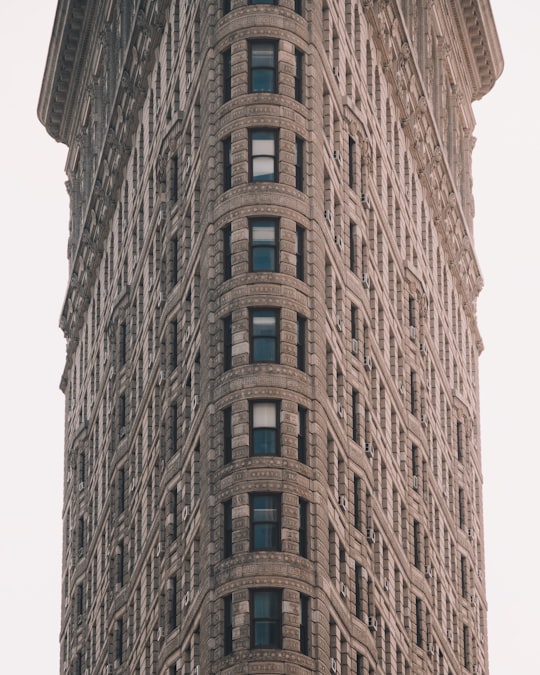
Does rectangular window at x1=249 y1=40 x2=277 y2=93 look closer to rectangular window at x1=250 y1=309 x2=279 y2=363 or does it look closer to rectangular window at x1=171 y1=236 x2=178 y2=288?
rectangular window at x1=250 y1=309 x2=279 y2=363

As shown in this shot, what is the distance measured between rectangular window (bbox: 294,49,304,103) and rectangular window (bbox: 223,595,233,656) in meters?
23.3

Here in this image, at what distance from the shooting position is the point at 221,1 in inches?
4801

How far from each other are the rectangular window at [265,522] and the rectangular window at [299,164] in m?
14.7

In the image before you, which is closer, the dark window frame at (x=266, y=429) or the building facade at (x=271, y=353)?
the dark window frame at (x=266, y=429)

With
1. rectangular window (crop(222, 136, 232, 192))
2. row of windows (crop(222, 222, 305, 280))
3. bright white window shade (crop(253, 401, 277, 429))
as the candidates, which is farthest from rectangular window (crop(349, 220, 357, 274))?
bright white window shade (crop(253, 401, 277, 429))

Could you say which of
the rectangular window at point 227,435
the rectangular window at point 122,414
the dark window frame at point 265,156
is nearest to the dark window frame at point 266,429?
the rectangular window at point 227,435

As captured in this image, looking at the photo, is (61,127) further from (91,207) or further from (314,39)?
(314,39)

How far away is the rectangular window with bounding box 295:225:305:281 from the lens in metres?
116

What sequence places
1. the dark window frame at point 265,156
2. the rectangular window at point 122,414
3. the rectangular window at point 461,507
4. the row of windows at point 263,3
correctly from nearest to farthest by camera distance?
the dark window frame at point 265,156, the row of windows at point 263,3, the rectangular window at point 122,414, the rectangular window at point 461,507

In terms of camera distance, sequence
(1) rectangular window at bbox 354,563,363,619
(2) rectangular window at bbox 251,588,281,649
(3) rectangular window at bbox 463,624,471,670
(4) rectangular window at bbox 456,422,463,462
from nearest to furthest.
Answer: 1. (2) rectangular window at bbox 251,588,281,649
2. (1) rectangular window at bbox 354,563,363,619
3. (3) rectangular window at bbox 463,624,471,670
4. (4) rectangular window at bbox 456,422,463,462

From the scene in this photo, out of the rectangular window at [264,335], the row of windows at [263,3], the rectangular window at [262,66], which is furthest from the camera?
the row of windows at [263,3]

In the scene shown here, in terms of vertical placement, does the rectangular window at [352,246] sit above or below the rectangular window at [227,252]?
above

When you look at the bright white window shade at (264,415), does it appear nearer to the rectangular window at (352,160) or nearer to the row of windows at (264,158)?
the row of windows at (264,158)

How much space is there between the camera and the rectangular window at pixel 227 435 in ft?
369
